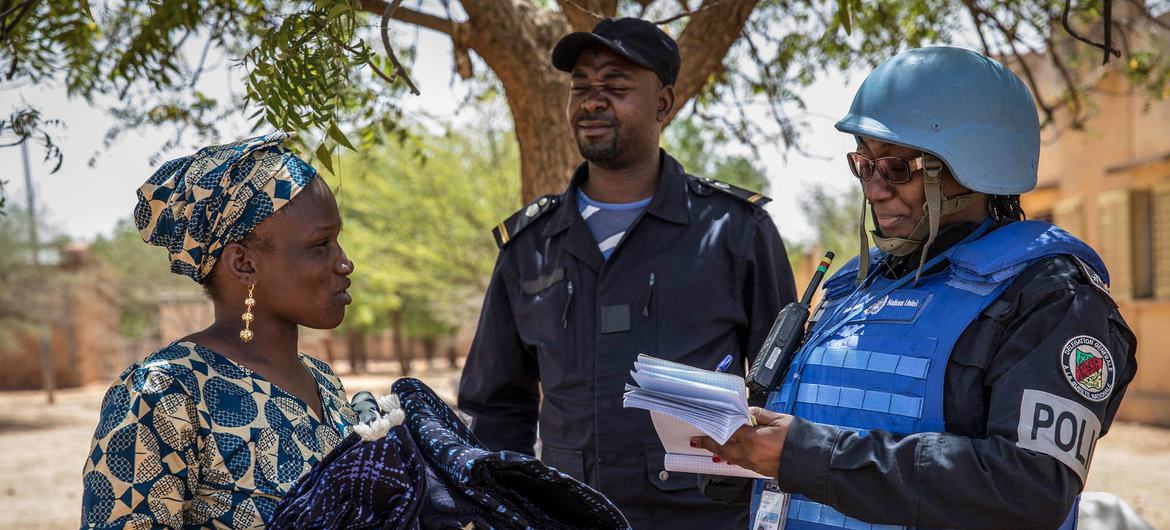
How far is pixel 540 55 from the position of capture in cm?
476

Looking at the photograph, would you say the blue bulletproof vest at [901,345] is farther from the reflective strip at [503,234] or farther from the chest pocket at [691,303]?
the reflective strip at [503,234]

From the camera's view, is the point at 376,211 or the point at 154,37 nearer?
the point at 154,37

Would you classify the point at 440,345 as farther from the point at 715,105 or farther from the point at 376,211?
the point at 715,105

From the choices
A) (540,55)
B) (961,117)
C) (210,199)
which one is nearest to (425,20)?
(540,55)

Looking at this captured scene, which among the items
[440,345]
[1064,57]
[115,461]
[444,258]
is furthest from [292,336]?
[440,345]

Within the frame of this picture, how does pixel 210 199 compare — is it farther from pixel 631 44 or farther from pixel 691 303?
pixel 631 44

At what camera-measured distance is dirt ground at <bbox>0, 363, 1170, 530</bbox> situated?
11.0 m

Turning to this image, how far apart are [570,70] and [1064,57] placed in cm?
1406

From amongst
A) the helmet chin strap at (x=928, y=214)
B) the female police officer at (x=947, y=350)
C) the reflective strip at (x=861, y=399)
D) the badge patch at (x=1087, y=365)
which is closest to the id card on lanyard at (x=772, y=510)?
the female police officer at (x=947, y=350)

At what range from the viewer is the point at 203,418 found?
198cm

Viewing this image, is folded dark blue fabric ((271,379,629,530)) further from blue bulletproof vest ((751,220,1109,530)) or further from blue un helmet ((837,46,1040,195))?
blue un helmet ((837,46,1040,195))

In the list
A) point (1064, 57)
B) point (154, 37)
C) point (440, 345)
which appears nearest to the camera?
point (154, 37)

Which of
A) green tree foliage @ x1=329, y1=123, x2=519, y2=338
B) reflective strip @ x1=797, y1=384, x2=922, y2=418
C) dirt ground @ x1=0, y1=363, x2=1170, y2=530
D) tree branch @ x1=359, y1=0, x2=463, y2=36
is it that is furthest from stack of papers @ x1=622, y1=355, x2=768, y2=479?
green tree foliage @ x1=329, y1=123, x2=519, y2=338

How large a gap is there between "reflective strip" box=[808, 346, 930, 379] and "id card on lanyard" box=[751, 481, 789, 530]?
299 millimetres
